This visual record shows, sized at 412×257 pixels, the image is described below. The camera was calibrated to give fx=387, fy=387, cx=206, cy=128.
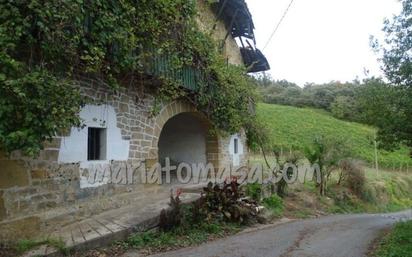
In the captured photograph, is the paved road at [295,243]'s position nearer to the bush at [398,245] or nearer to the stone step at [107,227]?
the bush at [398,245]

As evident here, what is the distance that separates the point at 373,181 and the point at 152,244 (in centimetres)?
1785

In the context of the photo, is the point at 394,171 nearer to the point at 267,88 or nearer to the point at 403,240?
the point at 403,240

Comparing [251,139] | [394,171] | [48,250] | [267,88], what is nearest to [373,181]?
[394,171]

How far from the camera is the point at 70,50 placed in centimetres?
629

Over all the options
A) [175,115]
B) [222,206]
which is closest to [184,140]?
[175,115]

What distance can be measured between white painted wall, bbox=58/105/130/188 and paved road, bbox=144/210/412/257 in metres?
2.46

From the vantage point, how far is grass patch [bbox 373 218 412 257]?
6.64 meters

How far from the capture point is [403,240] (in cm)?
780

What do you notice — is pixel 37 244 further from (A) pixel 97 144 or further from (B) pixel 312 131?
(B) pixel 312 131

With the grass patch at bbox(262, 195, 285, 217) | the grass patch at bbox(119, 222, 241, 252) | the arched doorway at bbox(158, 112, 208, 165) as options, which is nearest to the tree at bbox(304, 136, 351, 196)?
the grass patch at bbox(262, 195, 285, 217)

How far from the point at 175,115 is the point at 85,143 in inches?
159

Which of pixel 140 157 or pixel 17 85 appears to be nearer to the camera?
pixel 17 85

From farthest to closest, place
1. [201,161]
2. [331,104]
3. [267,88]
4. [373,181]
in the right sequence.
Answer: [267,88] < [331,104] < [373,181] < [201,161]

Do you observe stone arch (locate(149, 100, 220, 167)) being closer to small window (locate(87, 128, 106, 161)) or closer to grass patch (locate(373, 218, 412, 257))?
small window (locate(87, 128, 106, 161))
